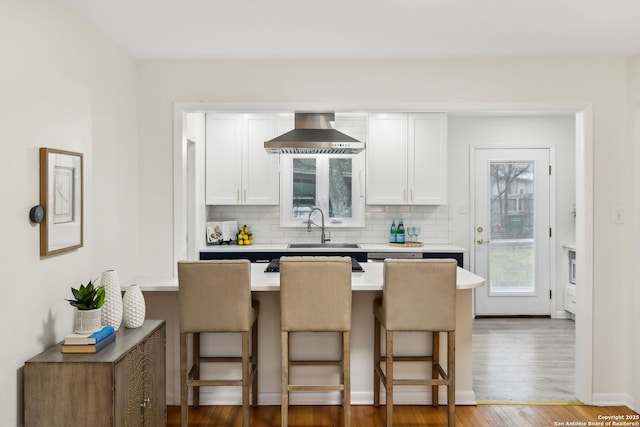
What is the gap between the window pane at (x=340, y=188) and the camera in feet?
18.1

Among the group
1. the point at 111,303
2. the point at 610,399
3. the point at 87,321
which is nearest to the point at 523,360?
the point at 610,399

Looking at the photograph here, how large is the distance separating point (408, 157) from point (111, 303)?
358cm

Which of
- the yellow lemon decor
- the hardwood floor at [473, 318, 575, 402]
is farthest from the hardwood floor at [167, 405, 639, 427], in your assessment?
the yellow lemon decor

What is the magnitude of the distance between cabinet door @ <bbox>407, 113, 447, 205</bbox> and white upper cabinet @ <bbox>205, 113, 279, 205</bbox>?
148 centimetres

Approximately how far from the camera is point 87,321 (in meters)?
2.41

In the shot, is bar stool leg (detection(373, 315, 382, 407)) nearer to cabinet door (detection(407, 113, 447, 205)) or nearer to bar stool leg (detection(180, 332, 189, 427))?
bar stool leg (detection(180, 332, 189, 427))

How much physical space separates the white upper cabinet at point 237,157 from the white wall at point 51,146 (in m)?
1.93

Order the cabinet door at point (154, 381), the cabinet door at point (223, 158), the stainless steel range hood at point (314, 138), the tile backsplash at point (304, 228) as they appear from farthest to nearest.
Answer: the tile backsplash at point (304, 228) → the cabinet door at point (223, 158) → the stainless steel range hood at point (314, 138) → the cabinet door at point (154, 381)

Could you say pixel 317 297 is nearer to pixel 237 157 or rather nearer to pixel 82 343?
pixel 82 343

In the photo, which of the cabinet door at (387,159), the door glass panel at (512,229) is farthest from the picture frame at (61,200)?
the door glass panel at (512,229)

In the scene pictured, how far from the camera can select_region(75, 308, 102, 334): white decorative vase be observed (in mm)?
2408

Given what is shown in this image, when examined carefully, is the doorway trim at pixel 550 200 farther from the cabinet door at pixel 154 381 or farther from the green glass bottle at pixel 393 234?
the cabinet door at pixel 154 381

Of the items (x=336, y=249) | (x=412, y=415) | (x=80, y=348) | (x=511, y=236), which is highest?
(x=511, y=236)

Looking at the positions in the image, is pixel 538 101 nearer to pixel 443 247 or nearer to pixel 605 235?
pixel 605 235
